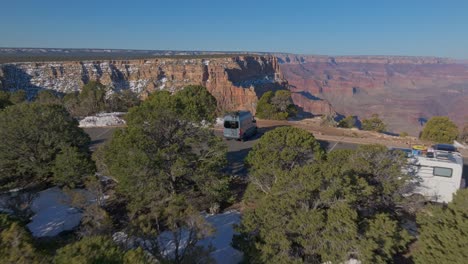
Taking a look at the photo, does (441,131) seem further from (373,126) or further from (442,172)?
(442,172)

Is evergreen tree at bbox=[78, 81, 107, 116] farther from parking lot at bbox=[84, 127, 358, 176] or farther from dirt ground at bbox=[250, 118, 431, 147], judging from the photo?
dirt ground at bbox=[250, 118, 431, 147]

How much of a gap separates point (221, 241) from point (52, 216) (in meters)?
9.82

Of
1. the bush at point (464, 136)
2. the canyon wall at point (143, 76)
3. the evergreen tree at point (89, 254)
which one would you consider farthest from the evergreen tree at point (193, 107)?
the canyon wall at point (143, 76)

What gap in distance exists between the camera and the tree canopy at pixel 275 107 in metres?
40.9

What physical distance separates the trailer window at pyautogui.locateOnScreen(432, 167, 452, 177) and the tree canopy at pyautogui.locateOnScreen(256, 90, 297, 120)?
1052 inches

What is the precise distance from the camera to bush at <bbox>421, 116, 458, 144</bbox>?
29.3 m

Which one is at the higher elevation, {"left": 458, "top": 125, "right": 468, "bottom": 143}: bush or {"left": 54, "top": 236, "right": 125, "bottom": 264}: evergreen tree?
{"left": 54, "top": 236, "right": 125, "bottom": 264}: evergreen tree

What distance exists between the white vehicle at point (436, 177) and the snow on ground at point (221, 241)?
8464 mm

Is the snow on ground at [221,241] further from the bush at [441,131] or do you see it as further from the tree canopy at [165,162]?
the bush at [441,131]

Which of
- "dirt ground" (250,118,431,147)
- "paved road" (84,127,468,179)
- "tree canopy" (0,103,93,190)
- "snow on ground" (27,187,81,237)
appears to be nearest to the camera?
"snow on ground" (27,187,81,237)

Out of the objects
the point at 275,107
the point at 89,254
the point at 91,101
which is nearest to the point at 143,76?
the point at 91,101

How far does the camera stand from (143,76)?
8800cm

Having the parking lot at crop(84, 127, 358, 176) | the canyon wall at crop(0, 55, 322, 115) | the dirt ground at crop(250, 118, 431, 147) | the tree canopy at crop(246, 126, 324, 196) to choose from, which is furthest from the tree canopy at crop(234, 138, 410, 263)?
the canyon wall at crop(0, 55, 322, 115)

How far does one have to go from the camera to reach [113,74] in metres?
86.2
